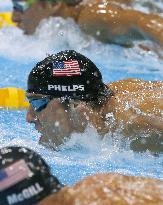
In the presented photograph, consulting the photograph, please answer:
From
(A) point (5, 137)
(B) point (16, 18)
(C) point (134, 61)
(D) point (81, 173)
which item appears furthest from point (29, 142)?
(B) point (16, 18)

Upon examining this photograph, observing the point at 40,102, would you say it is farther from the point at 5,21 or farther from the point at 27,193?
the point at 5,21

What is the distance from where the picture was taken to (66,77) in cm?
300

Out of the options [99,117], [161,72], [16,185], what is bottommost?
[161,72]

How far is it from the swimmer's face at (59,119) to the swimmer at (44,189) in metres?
1.30

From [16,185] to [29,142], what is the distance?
6.53 feet

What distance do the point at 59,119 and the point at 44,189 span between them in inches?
54.0

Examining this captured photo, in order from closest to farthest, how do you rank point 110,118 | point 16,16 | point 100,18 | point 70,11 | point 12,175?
point 12,175
point 110,118
point 100,18
point 70,11
point 16,16

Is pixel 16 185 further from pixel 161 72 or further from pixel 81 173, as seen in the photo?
pixel 161 72

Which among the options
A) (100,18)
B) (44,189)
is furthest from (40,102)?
(100,18)

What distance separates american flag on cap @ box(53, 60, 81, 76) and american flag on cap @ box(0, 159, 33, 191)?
1.40 meters

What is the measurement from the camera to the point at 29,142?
11.8 feet

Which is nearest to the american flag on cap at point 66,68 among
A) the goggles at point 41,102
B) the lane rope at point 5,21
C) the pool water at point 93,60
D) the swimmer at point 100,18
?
the goggles at point 41,102

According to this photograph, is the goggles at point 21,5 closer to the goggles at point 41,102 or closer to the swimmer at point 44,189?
the goggles at point 41,102

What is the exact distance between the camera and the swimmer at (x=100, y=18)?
5203 millimetres
